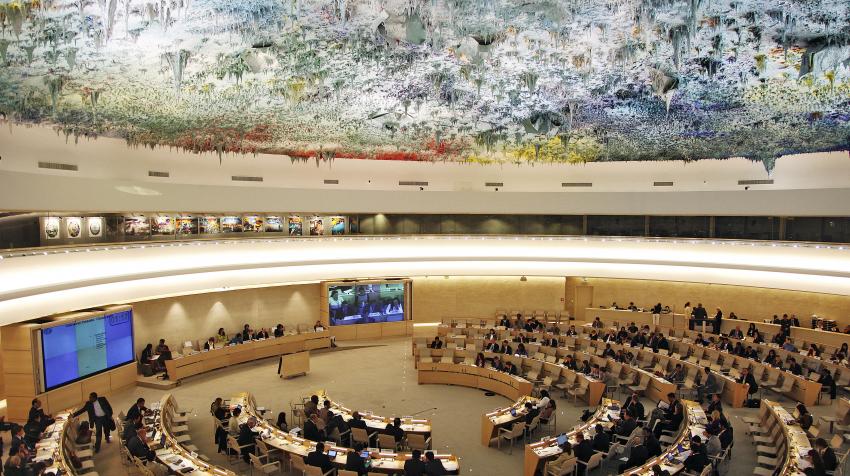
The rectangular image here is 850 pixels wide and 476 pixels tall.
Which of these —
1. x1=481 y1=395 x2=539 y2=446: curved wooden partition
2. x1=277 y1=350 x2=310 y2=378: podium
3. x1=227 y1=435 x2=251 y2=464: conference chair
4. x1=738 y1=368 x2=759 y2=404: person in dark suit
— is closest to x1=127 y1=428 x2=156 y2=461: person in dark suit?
x1=227 y1=435 x2=251 y2=464: conference chair

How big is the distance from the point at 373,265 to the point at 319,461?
45.5ft

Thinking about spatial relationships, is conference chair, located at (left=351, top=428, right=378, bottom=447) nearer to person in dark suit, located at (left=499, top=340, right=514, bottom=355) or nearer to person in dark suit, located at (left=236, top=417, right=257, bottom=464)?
person in dark suit, located at (left=236, top=417, right=257, bottom=464)

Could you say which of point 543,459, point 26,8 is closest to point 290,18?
point 26,8

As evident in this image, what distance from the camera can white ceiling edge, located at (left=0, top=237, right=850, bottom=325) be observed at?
1506cm

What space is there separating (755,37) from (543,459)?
8.46 m

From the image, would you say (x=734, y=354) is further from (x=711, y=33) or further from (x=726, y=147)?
(x=711, y=33)

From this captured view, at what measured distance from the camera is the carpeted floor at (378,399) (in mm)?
12477

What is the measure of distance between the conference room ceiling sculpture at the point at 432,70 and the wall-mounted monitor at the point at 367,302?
8512 mm

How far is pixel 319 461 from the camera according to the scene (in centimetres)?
1080

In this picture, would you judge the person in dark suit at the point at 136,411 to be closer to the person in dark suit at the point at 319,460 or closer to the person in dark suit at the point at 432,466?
the person in dark suit at the point at 319,460

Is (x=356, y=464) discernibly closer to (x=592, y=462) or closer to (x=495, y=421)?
(x=495, y=421)

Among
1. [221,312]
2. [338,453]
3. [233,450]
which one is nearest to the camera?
[338,453]

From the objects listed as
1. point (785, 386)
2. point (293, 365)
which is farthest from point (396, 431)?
Result: point (785, 386)

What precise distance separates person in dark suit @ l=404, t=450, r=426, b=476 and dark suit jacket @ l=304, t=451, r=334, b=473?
1554 millimetres
